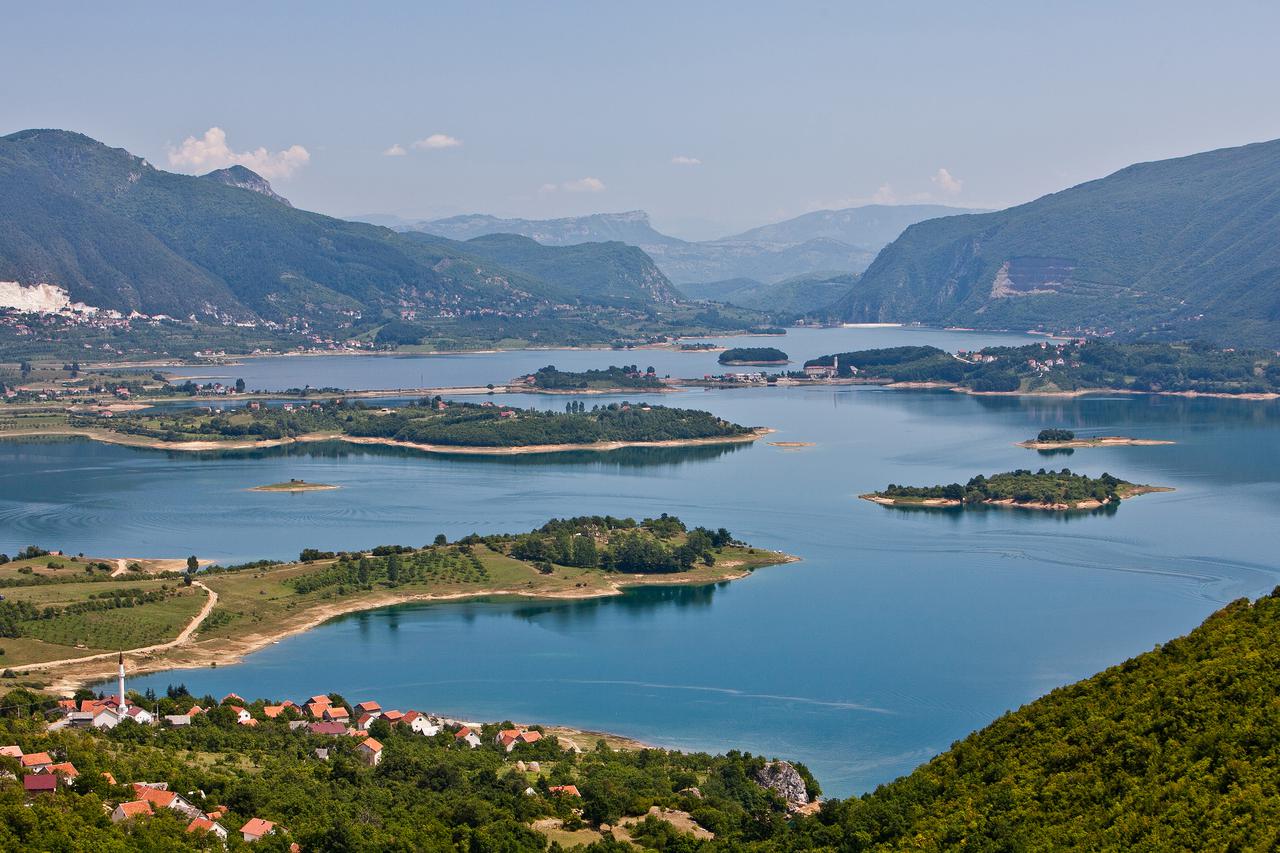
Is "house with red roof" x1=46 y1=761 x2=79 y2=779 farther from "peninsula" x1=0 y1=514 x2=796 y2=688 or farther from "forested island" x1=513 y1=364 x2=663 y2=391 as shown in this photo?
"forested island" x1=513 y1=364 x2=663 y2=391

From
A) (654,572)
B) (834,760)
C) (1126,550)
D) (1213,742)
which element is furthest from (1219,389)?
(1213,742)

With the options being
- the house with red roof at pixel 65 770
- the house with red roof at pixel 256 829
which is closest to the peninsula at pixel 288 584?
the house with red roof at pixel 65 770

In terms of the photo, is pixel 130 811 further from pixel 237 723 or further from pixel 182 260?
pixel 182 260

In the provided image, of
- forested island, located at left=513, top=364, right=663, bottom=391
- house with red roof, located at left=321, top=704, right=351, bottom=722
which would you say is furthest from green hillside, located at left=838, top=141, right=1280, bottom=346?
house with red roof, located at left=321, top=704, right=351, bottom=722

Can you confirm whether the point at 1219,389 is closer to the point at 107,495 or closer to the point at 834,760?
the point at 107,495

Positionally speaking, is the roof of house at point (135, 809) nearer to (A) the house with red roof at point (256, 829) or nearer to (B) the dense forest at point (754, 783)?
(B) the dense forest at point (754, 783)

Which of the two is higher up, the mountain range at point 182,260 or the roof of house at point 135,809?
the mountain range at point 182,260

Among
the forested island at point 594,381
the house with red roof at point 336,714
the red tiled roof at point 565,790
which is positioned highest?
the forested island at point 594,381
